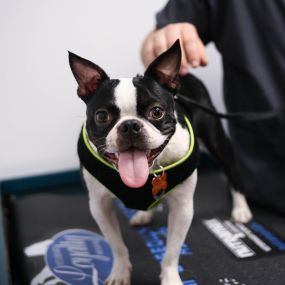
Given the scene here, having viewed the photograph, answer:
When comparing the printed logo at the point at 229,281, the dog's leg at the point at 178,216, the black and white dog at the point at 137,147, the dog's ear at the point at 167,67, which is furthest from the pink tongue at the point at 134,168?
the printed logo at the point at 229,281

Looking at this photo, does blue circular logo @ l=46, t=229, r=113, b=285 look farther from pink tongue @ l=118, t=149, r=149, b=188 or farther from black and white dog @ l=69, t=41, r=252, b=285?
pink tongue @ l=118, t=149, r=149, b=188

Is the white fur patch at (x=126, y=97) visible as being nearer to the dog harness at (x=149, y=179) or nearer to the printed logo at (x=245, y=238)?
the dog harness at (x=149, y=179)

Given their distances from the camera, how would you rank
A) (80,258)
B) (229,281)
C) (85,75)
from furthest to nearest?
(80,258)
(229,281)
(85,75)

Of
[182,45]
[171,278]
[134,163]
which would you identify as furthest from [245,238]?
[134,163]

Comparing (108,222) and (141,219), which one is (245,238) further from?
(108,222)

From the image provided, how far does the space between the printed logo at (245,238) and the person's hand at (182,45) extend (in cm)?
50

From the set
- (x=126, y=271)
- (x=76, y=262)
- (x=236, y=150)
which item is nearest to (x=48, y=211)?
(x=76, y=262)

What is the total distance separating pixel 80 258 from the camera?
0.96m

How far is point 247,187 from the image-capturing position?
1.33 m

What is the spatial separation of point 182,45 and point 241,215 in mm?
630

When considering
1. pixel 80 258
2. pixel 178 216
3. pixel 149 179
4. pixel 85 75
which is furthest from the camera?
pixel 80 258

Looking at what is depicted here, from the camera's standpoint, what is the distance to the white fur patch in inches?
20.3

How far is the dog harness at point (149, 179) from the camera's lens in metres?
Answer: 0.61

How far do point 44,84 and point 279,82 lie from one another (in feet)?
2.64
